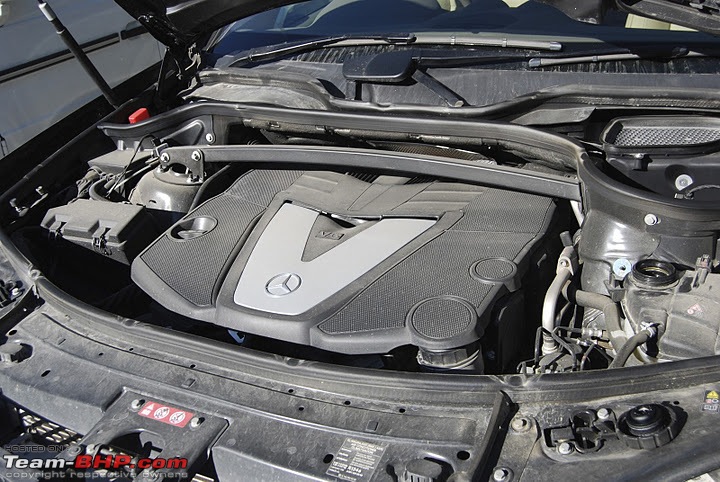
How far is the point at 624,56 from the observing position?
2176mm

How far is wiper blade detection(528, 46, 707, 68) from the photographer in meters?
2.14

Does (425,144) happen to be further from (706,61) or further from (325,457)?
(325,457)

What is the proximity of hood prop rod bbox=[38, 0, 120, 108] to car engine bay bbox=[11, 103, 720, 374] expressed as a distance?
1.46 ft

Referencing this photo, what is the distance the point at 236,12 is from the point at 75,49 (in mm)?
662

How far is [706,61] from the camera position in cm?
212

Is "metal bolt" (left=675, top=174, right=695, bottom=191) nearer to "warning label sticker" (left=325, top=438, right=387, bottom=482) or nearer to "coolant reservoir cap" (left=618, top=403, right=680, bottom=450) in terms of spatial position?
"coolant reservoir cap" (left=618, top=403, right=680, bottom=450)

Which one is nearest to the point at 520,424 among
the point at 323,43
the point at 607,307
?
the point at 607,307

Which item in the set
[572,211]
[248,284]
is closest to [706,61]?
[572,211]

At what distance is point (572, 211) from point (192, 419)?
1270 mm

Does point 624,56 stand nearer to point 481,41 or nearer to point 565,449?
point 481,41

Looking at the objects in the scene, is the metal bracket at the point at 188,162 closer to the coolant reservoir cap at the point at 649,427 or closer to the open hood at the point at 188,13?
the open hood at the point at 188,13

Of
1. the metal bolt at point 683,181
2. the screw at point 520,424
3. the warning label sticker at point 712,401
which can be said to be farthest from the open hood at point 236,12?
the screw at point 520,424

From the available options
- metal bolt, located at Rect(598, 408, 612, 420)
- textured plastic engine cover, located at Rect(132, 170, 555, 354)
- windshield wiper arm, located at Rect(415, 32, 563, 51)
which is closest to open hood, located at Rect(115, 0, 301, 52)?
windshield wiper arm, located at Rect(415, 32, 563, 51)

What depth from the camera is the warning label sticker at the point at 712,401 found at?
1388 mm
